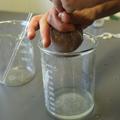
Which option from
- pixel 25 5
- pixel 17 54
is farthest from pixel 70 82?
pixel 25 5

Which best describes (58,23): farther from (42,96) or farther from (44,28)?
(42,96)

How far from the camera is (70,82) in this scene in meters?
0.70

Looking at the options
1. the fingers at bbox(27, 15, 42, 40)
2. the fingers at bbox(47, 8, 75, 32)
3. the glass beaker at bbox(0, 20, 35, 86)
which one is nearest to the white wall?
the glass beaker at bbox(0, 20, 35, 86)

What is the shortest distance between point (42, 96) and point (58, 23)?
211 millimetres

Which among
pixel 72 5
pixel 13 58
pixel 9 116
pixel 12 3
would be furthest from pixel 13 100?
pixel 12 3

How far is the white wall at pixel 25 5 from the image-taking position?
4.87 ft

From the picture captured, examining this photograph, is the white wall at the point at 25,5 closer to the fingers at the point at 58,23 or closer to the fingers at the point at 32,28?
the fingers at the point at 32,28

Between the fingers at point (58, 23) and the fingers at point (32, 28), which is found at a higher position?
the fingers at point (58, 23)

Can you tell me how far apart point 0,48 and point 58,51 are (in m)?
0.32

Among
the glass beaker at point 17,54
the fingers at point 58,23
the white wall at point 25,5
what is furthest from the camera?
the white wall at point 25,5

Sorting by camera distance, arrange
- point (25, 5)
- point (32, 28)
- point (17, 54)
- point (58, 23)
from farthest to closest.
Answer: point (25, 5)
point (17, 54)
point (32, 28)
point (58, 23)

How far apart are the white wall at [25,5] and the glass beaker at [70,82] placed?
88cm

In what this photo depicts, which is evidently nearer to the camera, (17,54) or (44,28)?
(44,28)

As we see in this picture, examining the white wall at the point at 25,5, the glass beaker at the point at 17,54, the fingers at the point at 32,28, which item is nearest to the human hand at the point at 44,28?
the fingers at the point at 32,28
